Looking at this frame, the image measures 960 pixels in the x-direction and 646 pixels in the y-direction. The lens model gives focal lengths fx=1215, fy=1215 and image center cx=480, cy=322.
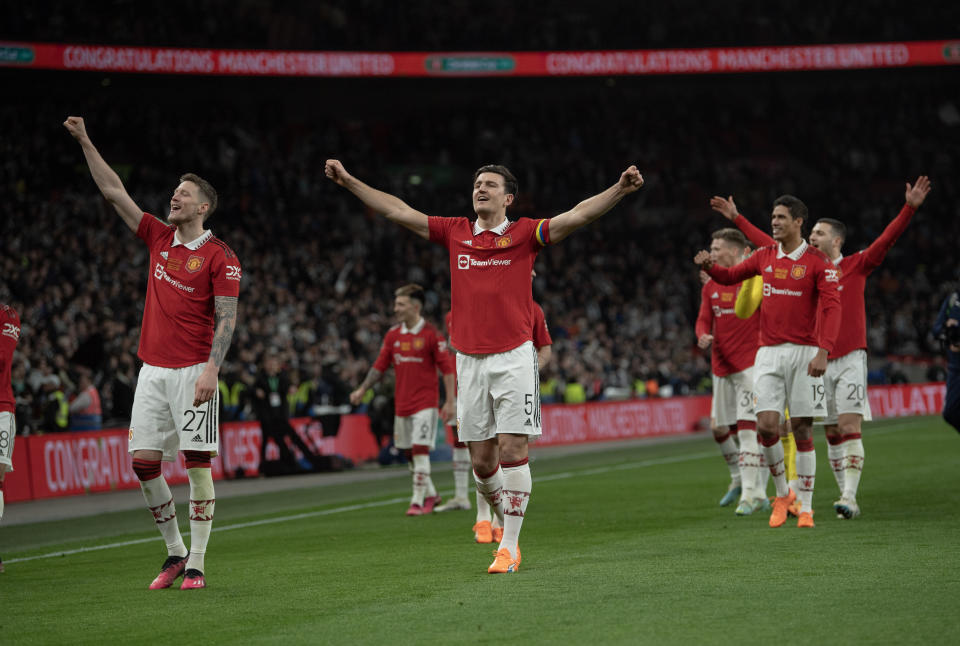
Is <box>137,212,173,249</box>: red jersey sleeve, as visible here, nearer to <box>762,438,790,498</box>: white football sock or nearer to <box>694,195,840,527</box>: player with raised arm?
<box>694,195,840,527</box>: player with raised arm

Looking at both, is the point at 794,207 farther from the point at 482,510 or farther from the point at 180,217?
the point at 180,217

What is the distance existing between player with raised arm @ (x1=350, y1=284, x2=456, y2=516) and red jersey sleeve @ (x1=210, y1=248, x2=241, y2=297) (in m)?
5.67

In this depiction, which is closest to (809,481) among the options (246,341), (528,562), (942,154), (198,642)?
(528,562)

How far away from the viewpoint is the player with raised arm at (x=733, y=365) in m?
12.1

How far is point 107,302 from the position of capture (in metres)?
25.9

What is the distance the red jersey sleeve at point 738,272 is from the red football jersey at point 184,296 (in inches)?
167

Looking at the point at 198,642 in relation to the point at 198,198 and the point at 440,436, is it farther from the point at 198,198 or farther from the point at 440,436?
the point at 440,436

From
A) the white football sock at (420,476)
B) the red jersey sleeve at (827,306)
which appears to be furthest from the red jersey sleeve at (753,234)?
the white football sock at (420,476)

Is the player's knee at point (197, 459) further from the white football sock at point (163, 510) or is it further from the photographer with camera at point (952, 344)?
the photographer with camera at point (952, 344)

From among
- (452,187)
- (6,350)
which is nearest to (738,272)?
(6,350)

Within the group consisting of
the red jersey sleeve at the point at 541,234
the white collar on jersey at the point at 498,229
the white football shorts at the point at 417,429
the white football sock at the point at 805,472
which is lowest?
the white football sock at the point at 805,472

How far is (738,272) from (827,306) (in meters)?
0.79

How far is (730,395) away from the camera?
1280 centimetres

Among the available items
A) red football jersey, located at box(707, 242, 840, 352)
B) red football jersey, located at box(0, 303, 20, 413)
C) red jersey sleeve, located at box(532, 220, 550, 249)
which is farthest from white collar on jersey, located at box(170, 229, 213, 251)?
red football jersey, located at box(707, 242, 840, 352)
